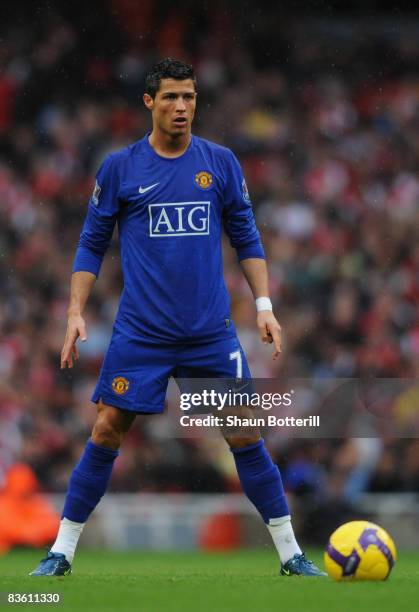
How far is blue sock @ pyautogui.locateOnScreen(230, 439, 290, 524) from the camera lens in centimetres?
620

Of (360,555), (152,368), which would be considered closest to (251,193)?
(152,368)

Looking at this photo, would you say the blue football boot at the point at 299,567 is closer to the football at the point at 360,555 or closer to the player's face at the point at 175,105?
the football at the point at 360,555

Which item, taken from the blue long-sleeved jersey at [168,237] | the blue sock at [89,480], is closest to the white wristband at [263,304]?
the blue long-sleeved jersey at [168,237]

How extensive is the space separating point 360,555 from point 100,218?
72.2 inches

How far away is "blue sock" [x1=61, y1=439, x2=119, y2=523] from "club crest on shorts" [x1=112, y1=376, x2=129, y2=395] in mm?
255

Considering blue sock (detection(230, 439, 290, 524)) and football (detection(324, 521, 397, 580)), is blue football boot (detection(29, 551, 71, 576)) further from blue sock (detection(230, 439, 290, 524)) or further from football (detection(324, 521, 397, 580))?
football (detection(324, 521, 397, 580))

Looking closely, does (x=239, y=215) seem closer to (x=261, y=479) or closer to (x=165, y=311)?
(x=165, y=311)

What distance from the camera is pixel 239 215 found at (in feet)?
21.0

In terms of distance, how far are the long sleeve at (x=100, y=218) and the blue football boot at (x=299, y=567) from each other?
4.98 ft

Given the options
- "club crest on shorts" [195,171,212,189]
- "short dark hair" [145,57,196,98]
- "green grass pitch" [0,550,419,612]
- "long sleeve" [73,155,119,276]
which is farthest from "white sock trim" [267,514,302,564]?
"short dark hair" [145,57,196,98]

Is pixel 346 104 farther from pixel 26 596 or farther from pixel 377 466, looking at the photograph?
pixel 26 596

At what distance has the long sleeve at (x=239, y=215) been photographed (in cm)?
632

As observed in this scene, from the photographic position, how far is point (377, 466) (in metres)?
12.2

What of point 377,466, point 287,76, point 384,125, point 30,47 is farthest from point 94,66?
point 377,466
